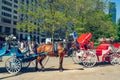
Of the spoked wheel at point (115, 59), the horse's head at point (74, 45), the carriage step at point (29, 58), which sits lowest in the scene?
the spoked wheel at point (115, 59)

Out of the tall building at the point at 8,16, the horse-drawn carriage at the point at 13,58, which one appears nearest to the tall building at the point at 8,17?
the tall building at the point at 8,16

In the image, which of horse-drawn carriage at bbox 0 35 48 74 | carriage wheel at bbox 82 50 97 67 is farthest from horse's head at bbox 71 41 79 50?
horse-drawn carriage at bbox 0 35 48 74

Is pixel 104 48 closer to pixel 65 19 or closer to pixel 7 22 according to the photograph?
pixel 65 19

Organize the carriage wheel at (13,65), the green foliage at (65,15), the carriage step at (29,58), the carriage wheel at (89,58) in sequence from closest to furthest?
1. the carriage wheel at (13,65)
2. the carriage step at (29,58)
3. the carriage wheel at (89,58)
4. the green foliage at (65,15)

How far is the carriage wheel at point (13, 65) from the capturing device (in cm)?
1443

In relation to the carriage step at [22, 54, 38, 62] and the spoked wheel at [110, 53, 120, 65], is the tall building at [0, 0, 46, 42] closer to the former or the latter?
the spoked wheel at [110, 53, 120, 65]

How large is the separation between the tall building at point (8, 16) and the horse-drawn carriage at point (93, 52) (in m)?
73.1

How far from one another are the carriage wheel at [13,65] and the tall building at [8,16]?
7571 centimetres

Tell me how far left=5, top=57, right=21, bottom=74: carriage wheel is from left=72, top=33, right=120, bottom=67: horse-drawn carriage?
4.70m

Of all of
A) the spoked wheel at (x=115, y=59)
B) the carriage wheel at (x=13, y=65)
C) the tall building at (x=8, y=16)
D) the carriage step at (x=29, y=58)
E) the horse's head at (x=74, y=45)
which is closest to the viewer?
the carriage wheel at (x=13, y=65)

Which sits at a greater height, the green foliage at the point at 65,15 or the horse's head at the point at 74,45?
the green foliage at the point at 65,15

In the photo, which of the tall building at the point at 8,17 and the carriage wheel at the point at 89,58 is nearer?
the carriage wheel at the point at 89,58

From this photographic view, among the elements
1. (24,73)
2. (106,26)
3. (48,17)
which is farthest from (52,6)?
(24,73)

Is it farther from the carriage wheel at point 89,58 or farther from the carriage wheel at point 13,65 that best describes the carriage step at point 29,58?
the carriage wheel at point 89,58
